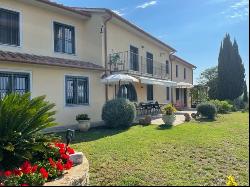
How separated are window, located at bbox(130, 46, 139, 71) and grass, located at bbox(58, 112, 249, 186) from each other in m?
12.9

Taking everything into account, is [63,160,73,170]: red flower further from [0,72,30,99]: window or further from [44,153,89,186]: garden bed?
[0,72,30,99]: window

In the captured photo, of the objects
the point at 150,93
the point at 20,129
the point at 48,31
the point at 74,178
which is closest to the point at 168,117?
the point at 48,31

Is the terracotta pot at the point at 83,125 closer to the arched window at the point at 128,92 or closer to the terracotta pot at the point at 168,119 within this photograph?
the terracotta pot at the point at 168,119

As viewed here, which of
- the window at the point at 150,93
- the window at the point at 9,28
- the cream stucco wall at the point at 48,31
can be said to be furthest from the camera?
the window at the point at 150,93

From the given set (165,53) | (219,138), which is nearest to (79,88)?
(219,138)

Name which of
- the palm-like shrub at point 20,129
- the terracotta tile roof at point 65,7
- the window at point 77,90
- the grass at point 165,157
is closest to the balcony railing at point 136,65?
the window at point 77,90

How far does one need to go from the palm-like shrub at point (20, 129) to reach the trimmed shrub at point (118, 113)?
10.8 m

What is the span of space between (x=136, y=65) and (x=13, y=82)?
1495cm

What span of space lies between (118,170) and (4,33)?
40.4 ft

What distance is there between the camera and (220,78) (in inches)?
1868

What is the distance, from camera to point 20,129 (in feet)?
27.6

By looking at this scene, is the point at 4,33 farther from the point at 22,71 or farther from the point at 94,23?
the point at 94,23

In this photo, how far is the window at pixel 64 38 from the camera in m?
21.8

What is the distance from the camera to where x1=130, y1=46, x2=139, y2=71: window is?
1160 inches
